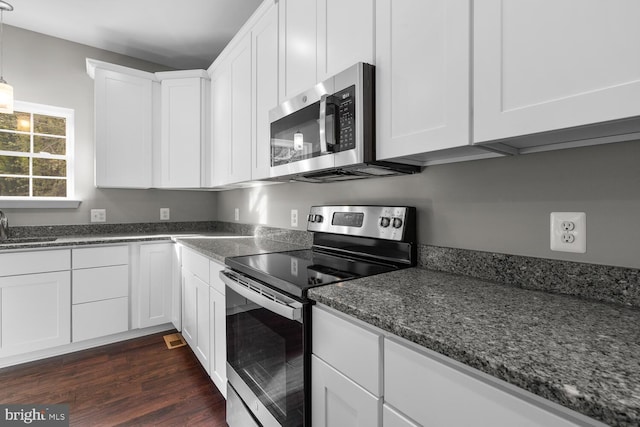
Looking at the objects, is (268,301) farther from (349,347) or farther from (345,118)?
(345,118)

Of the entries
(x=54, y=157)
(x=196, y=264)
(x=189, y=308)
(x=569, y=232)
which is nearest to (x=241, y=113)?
(x=196, y=264)

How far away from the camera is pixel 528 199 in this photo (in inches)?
39.9

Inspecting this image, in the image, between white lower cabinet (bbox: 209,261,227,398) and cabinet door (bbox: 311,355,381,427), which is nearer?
cabinet door (bbox: 311,355,381,427)

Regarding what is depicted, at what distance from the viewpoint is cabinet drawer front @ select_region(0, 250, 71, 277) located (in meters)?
2.07

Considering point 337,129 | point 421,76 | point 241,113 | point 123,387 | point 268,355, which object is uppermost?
point 241,113

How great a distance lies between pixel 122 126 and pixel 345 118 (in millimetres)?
2442

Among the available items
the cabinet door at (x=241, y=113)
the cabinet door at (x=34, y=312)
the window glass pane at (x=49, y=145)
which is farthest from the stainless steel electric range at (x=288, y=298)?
the window glass pane at (x=49, y=145)

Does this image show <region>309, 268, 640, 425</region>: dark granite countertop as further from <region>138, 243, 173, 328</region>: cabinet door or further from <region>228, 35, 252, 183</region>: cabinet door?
<region>138, 243, 173, 328</region>: cabinet door

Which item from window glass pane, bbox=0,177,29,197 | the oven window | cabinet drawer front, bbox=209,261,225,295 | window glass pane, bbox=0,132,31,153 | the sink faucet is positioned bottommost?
the oven window

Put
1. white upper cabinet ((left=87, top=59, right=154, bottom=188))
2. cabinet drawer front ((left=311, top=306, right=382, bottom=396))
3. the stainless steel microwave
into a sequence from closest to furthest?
cabinet drawer front ((left=311, top=306, right=382, bottom=396)), the stainless steel microwave, white upper cabinet ((left=87, top=59, right=154, bottom=188))

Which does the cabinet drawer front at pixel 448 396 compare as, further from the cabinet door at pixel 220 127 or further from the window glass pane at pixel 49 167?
the window glass pane at pixel 49 167

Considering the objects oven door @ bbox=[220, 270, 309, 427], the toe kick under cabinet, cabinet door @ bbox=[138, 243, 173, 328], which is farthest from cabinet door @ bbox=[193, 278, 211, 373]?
the toe kick under cabinet

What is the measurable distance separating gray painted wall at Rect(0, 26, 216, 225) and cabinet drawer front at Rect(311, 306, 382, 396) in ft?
9.30

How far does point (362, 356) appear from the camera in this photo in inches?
31.3
